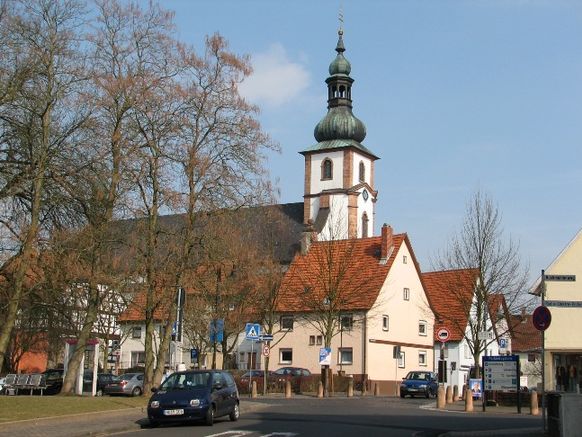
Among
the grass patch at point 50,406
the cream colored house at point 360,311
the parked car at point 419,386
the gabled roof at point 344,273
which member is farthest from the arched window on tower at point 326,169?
the grass patch at point 50,406

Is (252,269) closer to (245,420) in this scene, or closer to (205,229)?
(205,229)

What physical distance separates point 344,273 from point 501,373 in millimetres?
21992

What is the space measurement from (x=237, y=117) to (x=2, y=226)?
9517 mm

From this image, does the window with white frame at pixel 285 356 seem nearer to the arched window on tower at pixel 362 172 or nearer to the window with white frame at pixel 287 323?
the window with white frame at pixel 287 323

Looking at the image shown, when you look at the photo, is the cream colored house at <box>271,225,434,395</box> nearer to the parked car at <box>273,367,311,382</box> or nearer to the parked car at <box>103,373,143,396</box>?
the parked car at <box>273,367,311,382</box>

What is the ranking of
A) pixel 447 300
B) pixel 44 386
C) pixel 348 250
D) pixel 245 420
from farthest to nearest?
pixel 447 300 → pixel 348 250 → pixel 44 386 → pixel 245 420

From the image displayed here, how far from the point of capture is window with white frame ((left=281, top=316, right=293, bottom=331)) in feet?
199

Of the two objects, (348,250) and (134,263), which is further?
(348,250)

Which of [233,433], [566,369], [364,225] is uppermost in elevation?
[364,225]

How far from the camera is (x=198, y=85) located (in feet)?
105

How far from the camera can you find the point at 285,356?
61.4 meters

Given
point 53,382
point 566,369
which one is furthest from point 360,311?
point 53,382

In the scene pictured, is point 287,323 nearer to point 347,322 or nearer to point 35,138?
point 347,322

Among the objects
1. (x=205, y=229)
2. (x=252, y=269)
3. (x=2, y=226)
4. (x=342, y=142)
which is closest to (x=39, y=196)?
(x=2, y=226)
